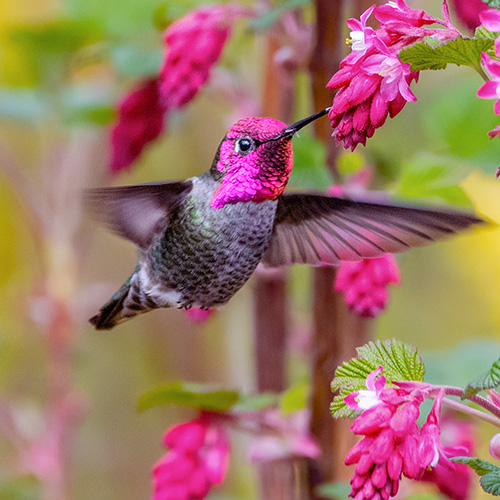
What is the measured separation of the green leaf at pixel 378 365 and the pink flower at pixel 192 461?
36 centimetres

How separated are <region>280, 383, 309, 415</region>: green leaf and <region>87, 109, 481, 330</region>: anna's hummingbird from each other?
17 centimetres

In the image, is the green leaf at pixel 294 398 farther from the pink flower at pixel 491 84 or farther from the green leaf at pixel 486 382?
the pink flower at pixel 491 84

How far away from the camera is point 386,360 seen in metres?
0.62

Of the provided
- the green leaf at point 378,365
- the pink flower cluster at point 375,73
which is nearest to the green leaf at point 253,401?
the green leaf at point 378,365

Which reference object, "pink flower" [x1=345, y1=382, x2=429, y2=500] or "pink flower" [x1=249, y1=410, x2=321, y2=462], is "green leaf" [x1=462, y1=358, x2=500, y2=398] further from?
"pink flower" [x1=249, y1=410, x2=321, y2=462]

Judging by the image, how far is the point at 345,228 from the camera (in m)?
0.86

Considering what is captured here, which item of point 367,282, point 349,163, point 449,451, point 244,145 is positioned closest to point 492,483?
point 449,451

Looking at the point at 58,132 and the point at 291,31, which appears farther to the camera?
the point at 58,132

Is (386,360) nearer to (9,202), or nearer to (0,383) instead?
(0,383)

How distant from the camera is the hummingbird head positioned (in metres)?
0.77

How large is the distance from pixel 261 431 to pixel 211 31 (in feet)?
1.92

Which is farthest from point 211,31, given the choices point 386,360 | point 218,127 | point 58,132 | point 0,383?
point 0,383

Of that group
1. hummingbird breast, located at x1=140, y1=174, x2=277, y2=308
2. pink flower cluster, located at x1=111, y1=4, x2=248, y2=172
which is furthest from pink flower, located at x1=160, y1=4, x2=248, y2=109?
hummingbird breast, located at x1=140, y1=174, x2=277, y2=308

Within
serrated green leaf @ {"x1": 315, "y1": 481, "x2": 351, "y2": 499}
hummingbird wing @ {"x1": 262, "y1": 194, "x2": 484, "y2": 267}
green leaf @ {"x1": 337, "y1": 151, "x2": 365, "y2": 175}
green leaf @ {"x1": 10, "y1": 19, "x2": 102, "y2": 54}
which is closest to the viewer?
hummingbird wing @ {"x1": 262, "y1": 194, "x2": 484, "y2": 267}
